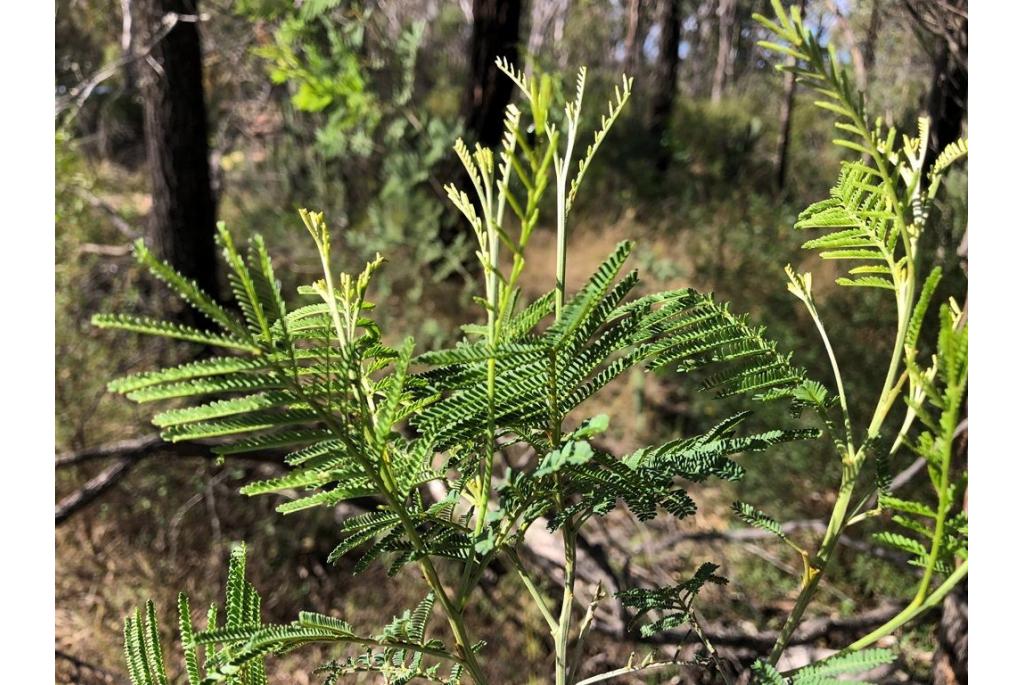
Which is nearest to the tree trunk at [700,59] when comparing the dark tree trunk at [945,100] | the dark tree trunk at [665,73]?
the dark tree trunk at [665,73]

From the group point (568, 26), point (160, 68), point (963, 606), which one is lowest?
point (963, 606)

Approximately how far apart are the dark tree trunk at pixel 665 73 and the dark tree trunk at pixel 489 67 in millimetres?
2178

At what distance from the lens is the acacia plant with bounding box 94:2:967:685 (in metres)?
0.32

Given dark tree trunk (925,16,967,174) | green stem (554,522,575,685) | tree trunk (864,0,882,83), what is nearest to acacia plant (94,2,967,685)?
green stem (554,522,575,685)

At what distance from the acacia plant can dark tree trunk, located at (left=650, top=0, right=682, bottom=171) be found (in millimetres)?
4550

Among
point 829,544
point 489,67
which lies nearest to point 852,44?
→ point 489,67

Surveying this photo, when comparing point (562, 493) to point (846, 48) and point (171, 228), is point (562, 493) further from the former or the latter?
point (171, 228)

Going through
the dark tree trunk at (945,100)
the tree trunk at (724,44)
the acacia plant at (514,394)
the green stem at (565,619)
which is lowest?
the green stem at (565,619)

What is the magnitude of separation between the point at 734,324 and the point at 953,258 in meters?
1.38

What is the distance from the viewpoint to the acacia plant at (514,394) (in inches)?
12.5

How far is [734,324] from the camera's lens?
0.47m

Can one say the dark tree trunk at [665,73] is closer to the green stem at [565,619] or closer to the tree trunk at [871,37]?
the tree trunk at [871,37]

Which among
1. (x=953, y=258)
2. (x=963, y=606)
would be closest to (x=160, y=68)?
(x=953, y=258)

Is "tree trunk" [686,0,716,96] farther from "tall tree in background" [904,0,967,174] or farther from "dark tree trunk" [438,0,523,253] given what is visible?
"tall tree in background" [904,0,967,174]
